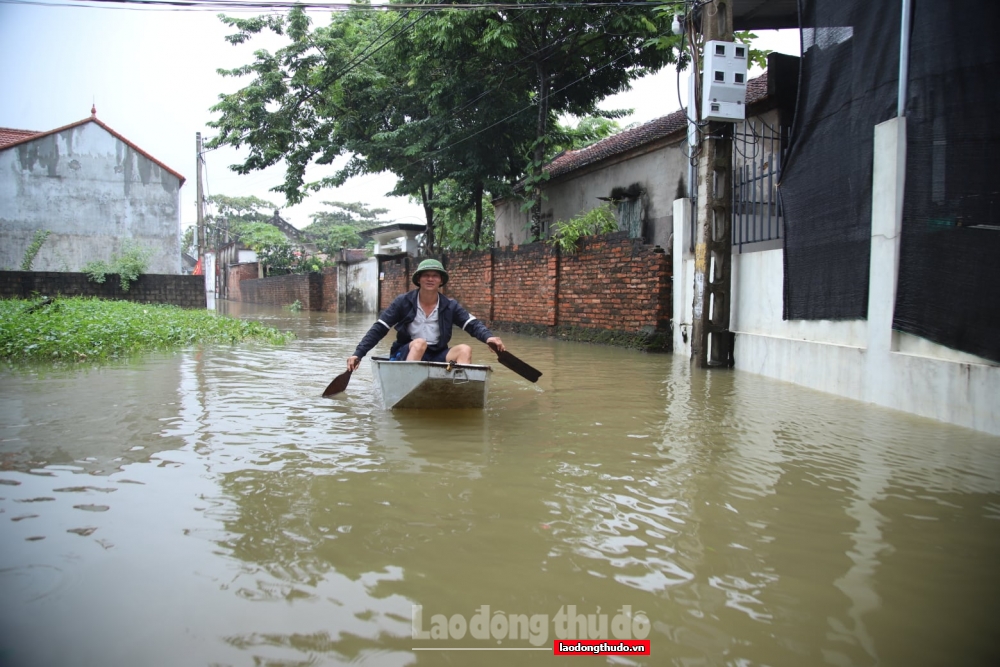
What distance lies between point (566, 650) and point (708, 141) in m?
7.44

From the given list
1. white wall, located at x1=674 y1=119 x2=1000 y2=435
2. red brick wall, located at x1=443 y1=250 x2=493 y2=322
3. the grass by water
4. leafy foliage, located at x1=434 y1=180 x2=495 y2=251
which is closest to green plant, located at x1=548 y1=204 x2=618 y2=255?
red brick wall, located at x1=443 y1=250 x2=493 y2=322

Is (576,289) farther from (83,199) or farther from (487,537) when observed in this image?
(83,199)

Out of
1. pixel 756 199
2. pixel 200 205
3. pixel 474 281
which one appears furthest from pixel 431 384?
pixel 200 205

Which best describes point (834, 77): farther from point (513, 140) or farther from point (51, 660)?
point (513, 140)

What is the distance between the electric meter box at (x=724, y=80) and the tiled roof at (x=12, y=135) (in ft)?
73.9

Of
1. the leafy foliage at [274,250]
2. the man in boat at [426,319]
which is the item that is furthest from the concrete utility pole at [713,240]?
the leafy foliage at [274,250]

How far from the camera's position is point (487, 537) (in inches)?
110

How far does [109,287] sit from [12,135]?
8.46 meters

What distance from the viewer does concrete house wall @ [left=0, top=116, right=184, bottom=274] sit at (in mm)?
21266

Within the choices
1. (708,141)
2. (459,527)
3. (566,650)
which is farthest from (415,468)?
(708,141)

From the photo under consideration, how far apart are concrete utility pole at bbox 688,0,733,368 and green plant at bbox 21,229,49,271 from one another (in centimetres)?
2127

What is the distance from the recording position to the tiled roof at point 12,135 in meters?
21.6

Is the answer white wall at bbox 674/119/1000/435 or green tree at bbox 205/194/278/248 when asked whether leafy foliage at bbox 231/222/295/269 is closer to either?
green tree at bbox 205/194/278/248

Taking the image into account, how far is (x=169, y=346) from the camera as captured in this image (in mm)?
10156
